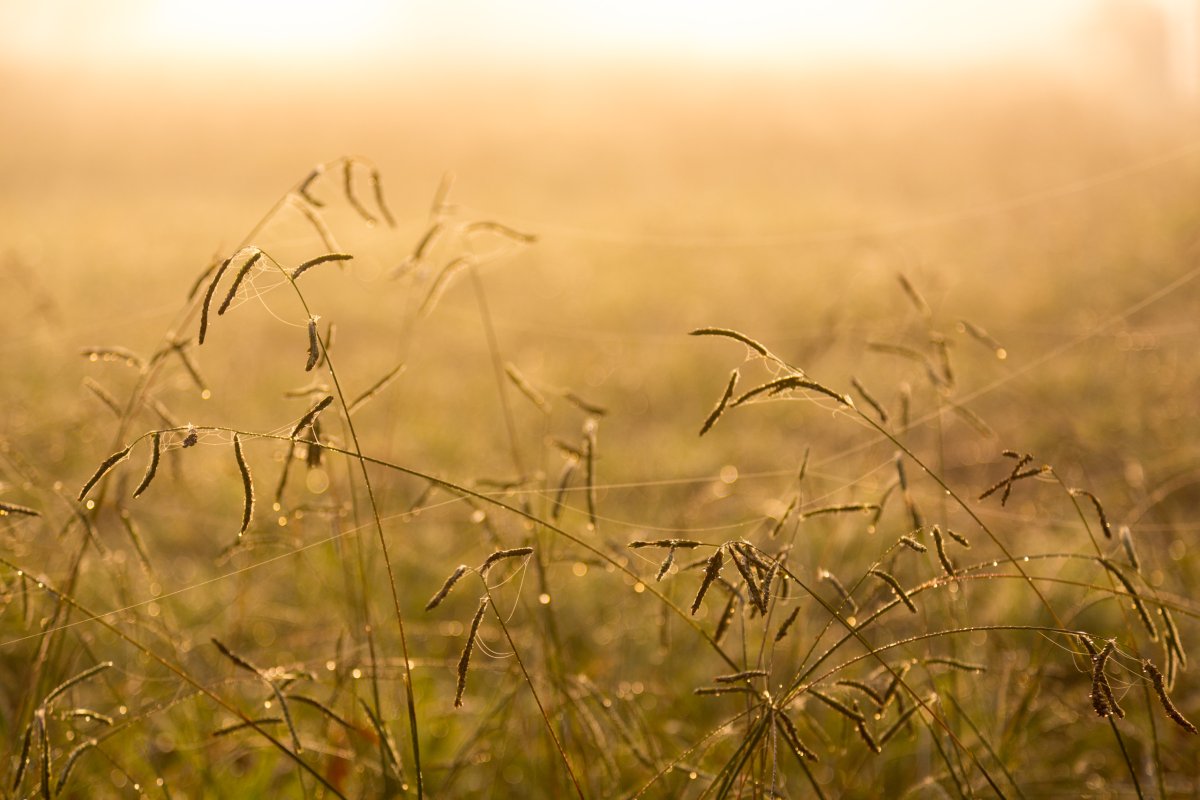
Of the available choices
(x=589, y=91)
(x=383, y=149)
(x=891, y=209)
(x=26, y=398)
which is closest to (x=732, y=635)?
(x=26, y=398)

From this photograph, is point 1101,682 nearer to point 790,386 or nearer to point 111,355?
point 790,386

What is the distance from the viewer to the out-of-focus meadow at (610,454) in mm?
1692

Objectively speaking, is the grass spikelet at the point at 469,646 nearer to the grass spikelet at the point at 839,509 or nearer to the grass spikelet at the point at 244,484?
the grass spikelet at the point at 244,484

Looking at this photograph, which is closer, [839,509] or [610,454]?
[839,509]

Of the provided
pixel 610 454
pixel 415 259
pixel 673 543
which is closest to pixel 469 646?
pixel 673 543

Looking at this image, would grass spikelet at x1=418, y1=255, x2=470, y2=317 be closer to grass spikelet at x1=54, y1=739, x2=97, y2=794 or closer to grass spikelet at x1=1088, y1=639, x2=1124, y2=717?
grass spikelet at x1=54, y1=739, x2=97, y2=794

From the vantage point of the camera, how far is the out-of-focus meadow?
66.6 inches

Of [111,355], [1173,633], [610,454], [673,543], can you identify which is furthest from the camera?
[610,454]

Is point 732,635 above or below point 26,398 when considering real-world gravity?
below

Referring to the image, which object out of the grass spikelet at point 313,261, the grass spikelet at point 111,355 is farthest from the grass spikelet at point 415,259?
the grass spikelet at point 313,261

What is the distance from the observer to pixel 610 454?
15.7ft

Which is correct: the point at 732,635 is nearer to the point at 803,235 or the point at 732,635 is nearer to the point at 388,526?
the point at 388,526

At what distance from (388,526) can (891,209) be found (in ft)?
27.3

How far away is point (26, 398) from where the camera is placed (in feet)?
16.7
